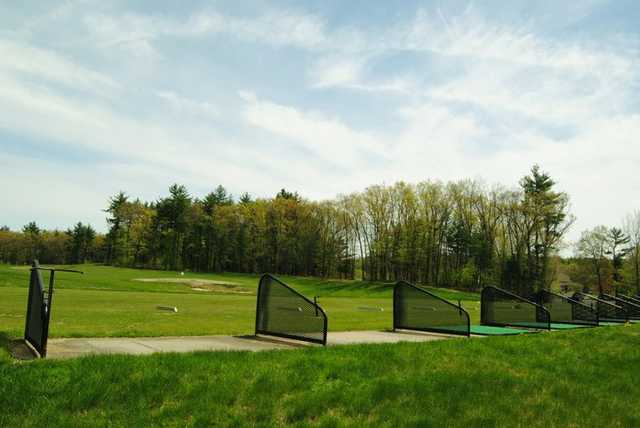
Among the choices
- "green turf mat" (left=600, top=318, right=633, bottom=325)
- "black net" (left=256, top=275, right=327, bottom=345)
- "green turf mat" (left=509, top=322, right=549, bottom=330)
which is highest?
"black net" (left=256, top=275, right=327, bottom=345)

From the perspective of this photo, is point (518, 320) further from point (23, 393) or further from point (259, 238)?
point (259, 238)

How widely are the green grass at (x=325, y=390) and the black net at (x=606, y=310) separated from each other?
9.97 m

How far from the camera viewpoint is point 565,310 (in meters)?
17.2

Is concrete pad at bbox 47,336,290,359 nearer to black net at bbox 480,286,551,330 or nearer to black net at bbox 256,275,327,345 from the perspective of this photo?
black net at bbox 256,275,327,345

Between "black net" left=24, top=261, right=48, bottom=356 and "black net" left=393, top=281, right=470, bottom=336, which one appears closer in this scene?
"black net" left=24, top=261, right=48, bottom=356

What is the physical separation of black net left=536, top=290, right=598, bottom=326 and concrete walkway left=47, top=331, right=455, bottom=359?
8.22 m

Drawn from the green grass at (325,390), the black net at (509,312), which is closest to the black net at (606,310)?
the black net at (509,312)

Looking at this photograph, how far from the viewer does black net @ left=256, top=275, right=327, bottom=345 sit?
30.2ft

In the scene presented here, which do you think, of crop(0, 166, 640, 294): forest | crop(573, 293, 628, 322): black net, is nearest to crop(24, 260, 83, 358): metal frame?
crop(573, 293, 628, 322): black net

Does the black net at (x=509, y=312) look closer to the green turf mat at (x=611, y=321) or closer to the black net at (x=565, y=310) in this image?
the black net at (x=565, y=310)

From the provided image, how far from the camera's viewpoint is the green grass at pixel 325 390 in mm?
5426

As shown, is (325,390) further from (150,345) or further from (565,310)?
(565,310)

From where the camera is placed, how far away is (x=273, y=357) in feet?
24.4

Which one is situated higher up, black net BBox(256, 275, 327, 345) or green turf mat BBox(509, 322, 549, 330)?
black net BBox(256, 275, 327, 345)
